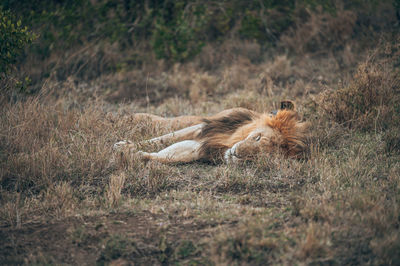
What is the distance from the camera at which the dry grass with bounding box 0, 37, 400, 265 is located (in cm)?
258

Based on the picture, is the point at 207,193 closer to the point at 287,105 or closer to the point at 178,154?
the point at 178,154

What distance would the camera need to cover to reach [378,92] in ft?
16.5

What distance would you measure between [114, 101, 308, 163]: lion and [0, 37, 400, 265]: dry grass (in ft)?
0.44

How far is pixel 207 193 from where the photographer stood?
354 centimetres

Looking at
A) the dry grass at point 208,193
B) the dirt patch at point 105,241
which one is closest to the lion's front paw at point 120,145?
the dry grass at point 208,193

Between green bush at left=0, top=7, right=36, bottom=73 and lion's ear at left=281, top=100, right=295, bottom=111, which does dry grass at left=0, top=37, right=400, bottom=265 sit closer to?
lion's ear at left=281, top=100, right=295, bottom=111

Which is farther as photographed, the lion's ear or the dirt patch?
the lion's ear

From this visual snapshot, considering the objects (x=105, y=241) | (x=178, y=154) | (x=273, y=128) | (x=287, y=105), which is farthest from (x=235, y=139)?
(x=105, y=241)

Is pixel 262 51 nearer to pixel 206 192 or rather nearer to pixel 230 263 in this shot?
pixel 206 192

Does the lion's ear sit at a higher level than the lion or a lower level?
higher

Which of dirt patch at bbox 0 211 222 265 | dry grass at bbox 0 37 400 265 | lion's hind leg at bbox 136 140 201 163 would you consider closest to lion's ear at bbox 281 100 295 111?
dry grass at bbox 0 37 400 265

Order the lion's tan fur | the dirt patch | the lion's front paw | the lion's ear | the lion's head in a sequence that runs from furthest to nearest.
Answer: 1. the lion's ear
2. the lion's front paw
3. the lion's tan fur
4. the lion's head
5. the dirt patch

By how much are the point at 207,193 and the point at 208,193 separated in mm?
17

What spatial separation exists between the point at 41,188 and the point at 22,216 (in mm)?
543
